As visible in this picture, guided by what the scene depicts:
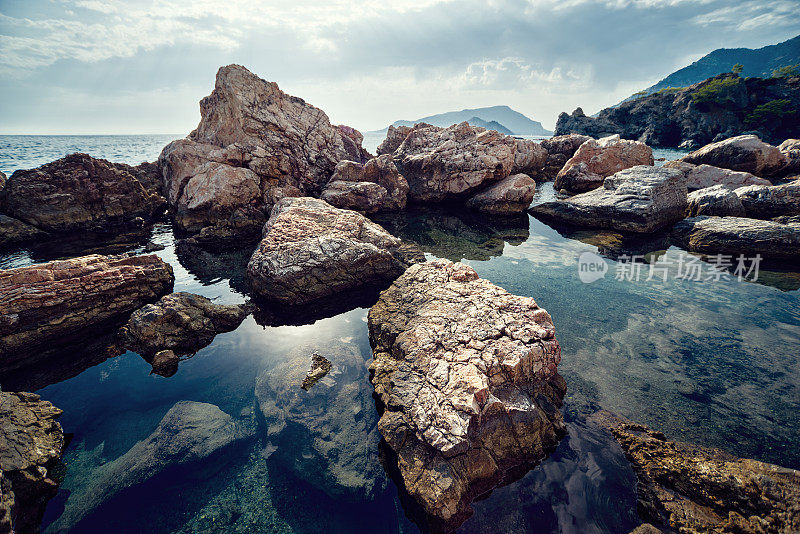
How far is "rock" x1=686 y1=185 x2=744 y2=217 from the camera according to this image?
11.8m

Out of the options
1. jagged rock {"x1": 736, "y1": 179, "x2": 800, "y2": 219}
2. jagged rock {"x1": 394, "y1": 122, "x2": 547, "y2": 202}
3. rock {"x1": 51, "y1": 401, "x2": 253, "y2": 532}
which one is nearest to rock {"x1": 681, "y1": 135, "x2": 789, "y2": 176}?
jagged rock {"x1": 736, "y1": 179, "x2": 800, "y2": 219}

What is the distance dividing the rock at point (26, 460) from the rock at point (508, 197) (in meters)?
17.1

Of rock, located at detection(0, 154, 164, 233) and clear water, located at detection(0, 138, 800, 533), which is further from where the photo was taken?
rock, located at detection(0, 154, 164, 233)

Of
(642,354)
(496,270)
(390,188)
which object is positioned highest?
(390,188)

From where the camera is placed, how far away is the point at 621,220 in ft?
42.0

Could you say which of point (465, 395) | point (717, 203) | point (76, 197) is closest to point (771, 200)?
point (717, 203)

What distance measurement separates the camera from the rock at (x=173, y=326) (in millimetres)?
6297

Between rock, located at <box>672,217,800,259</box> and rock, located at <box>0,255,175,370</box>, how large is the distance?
1822 centimetres

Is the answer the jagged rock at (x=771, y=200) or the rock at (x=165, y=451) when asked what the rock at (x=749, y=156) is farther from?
the rock at (x=165, y=451)

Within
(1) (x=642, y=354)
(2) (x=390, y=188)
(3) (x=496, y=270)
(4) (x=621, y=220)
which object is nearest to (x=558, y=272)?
(3) (x=496, y=270)

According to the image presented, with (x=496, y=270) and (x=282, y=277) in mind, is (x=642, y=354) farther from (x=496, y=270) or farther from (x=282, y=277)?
(x=282, y=277)

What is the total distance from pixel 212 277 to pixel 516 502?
→ 33.4 feet

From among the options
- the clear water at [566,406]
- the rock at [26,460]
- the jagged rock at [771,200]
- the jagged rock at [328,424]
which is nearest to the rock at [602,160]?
the jagged rock at [771,200]

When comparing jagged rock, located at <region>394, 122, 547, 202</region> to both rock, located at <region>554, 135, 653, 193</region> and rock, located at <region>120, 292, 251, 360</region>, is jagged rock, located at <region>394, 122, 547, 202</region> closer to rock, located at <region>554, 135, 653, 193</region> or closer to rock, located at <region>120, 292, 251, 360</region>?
rock, located at <region>554, 135, 653, 193</region>
